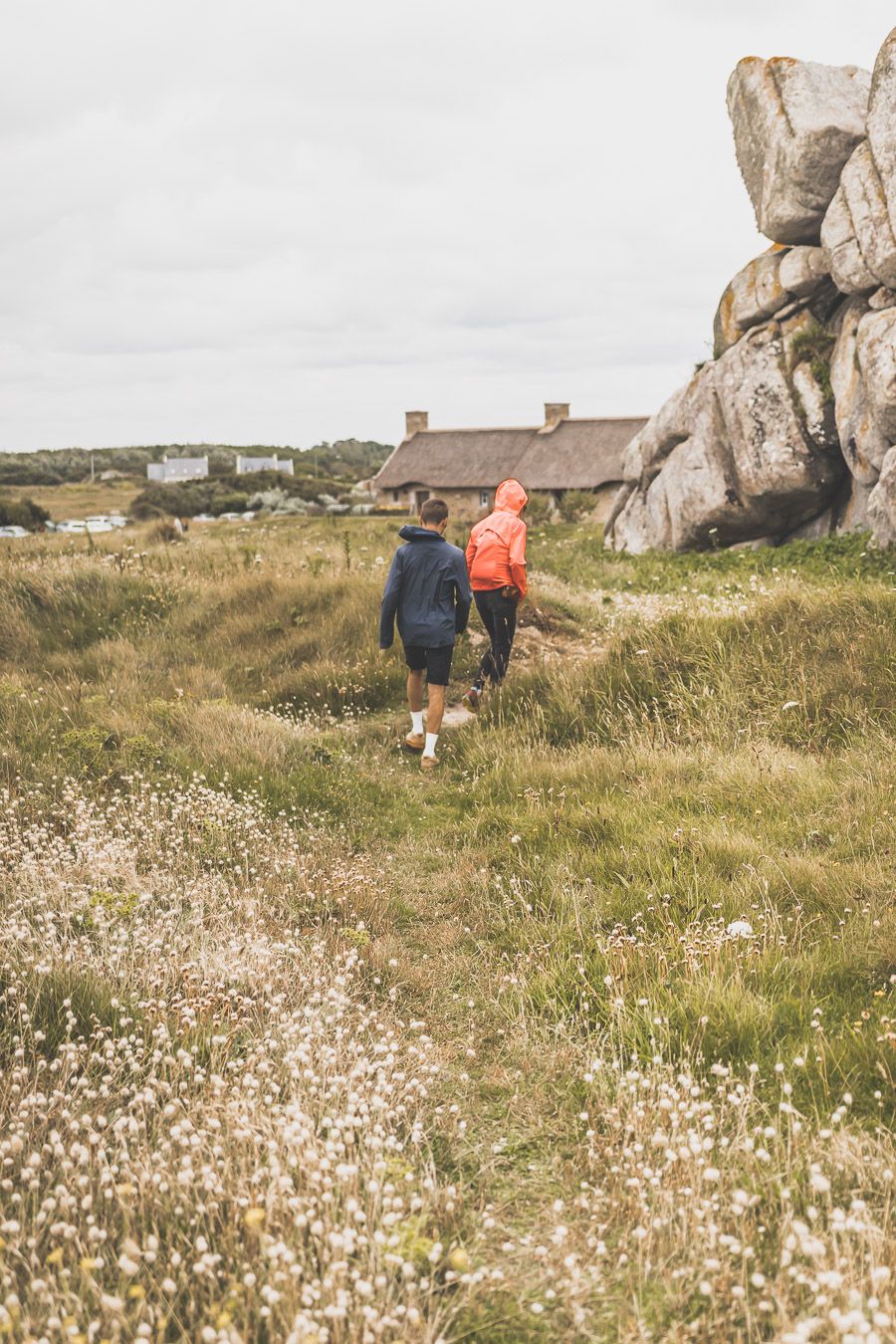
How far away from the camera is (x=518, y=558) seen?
32.3ft

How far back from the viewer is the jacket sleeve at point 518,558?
988 cm

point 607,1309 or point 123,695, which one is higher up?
point 123,695

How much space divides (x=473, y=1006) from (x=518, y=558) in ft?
19.9

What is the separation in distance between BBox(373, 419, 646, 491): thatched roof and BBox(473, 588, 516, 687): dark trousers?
37.7 metres

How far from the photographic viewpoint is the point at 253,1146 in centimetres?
313

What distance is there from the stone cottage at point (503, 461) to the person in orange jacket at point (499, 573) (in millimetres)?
35947

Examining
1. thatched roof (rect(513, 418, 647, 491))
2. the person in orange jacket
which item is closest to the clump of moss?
the person in orange jacket

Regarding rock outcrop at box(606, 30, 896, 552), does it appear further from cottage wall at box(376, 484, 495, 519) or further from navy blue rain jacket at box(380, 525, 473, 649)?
cottage wall at box(376, 484, 495, 519)

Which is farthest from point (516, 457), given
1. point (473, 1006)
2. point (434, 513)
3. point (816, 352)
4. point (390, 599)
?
point (473, 1006)

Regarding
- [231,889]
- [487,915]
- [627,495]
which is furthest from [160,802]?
[627,495]

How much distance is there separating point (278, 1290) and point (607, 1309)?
3.10 feet

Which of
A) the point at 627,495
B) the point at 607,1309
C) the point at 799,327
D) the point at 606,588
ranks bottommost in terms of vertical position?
the point at 607,1309

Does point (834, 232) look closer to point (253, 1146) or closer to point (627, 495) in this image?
point (627, 495)

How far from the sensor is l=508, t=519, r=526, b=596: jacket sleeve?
988 cm
